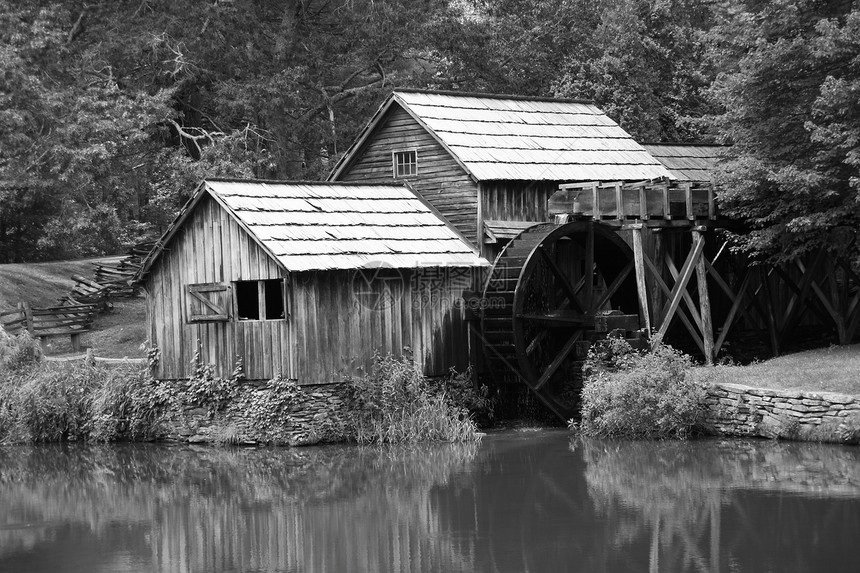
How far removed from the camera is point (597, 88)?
3291cm

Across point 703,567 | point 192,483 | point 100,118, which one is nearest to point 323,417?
point 192,483

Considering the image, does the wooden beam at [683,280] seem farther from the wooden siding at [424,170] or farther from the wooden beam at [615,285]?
the wooden siding at [424,170]

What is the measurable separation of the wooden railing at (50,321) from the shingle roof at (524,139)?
8.63m

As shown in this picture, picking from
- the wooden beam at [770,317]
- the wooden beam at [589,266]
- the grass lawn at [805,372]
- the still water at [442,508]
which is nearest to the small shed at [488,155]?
the wooden beam at [589,266]

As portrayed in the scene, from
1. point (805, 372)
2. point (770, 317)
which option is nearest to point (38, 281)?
point (770, 317)

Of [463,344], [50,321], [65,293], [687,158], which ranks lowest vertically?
[463,344]

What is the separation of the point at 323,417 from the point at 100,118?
14956 millimetres

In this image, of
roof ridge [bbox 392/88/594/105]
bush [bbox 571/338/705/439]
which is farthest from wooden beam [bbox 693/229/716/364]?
roof ridge [bbox 392/88/594/105]

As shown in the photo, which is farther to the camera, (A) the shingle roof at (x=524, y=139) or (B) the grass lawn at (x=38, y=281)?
(B) the grass lawn at (x=38, y=281)

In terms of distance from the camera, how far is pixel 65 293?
33.0 metres

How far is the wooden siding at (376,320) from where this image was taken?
19656 mm

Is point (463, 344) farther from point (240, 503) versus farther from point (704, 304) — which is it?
point (240, 503)

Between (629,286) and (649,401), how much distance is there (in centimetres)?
659

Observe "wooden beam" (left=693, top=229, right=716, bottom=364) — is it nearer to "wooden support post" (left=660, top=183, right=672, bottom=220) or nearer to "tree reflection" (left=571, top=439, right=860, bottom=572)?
"wooden support post" (left=660, top=183, right=672, bottom=220)
